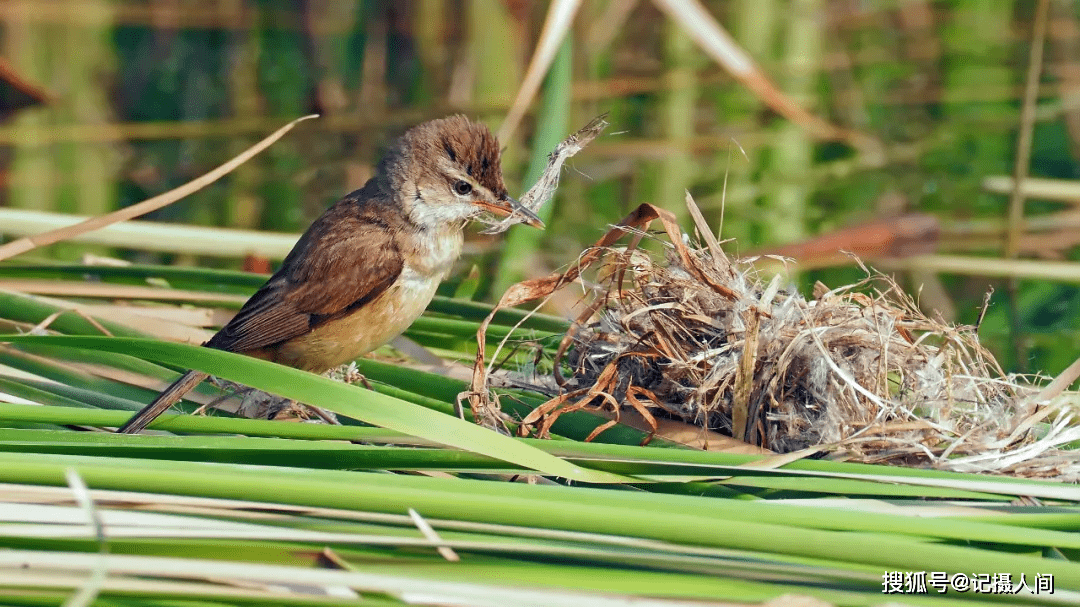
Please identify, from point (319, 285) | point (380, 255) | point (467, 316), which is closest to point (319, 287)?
point (319, 285)

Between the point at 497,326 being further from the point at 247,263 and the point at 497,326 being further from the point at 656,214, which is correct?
the point at 247,263

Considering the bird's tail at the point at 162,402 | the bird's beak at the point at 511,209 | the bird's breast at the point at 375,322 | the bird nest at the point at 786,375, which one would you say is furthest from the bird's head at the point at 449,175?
the bird's tail at the point at 162,402

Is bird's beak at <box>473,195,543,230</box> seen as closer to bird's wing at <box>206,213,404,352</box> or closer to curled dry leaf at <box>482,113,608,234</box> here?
curled dry leaf at <box>482,113,608,234</box>

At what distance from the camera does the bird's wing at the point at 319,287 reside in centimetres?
347

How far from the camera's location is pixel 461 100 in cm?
830

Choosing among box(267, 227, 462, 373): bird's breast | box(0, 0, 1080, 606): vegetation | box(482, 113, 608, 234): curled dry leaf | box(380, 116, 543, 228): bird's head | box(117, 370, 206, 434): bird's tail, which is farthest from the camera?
box(380, 116, 543, 228): bird's head

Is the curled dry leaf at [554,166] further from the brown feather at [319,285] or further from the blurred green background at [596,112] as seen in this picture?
the blurred green background at [596,112]

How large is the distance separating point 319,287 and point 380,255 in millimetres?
201

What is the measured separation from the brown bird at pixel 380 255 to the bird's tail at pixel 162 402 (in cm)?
44

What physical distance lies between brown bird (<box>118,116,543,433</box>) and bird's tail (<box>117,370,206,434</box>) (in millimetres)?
444

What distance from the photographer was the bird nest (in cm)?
263

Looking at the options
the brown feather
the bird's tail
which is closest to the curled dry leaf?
the brown feather

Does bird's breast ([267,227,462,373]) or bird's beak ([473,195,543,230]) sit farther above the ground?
bird's beak ([473,195,543,230])

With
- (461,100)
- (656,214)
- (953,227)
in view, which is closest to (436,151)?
(656,214)
